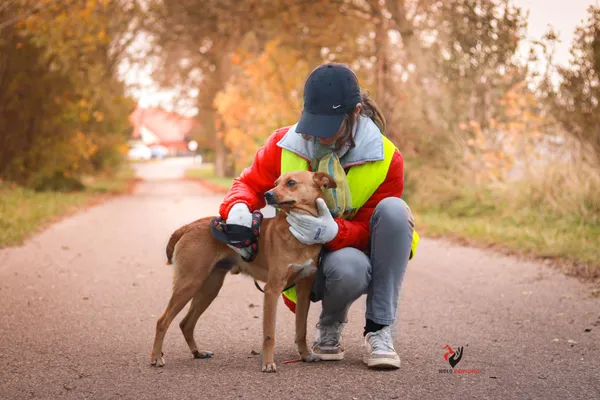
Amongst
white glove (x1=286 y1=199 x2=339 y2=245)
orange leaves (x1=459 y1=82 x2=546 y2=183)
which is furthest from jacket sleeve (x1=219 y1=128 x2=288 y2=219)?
orange leaves (x1=459 y1=82 x2=546 y2=183)

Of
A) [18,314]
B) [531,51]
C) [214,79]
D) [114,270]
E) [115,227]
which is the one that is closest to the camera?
[18,314]

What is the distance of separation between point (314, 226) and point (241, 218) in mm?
431

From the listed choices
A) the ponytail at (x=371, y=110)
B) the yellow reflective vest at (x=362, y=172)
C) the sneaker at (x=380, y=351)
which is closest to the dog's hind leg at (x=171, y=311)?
the yellow reflective vest at (x=362, y=172)

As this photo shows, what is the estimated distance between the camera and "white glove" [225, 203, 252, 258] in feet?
13.7

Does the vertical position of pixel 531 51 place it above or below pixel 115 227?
above

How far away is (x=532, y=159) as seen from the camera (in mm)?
12625

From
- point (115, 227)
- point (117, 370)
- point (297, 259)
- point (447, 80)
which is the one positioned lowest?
point (115, 227)

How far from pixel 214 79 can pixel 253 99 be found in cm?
1193

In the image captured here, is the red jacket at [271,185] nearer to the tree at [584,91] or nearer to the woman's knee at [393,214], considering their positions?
the woman's knee at [393,214]


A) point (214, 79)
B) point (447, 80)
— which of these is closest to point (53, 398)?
point (447, 80)

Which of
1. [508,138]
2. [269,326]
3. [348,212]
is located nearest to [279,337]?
[269,326]

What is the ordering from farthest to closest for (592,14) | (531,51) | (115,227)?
(115,227) → (531,51) → (592,14)

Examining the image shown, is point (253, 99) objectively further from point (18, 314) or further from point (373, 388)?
point (373, 388)

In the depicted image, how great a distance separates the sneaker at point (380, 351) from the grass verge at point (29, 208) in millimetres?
7465
